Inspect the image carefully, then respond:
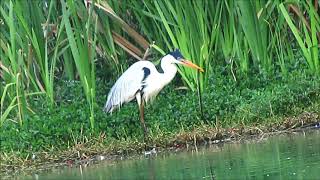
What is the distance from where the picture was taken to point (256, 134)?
895cm

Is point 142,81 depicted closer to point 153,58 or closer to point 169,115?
point 169,115

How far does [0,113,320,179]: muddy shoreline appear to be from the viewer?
343 inches

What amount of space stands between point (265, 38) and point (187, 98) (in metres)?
1.15

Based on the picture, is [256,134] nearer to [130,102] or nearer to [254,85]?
[254,85]

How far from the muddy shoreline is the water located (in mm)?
253

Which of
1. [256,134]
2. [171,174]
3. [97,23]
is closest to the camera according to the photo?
[171,174]

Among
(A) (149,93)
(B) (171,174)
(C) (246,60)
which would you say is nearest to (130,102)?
(A) (149,93)

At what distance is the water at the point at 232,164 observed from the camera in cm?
658

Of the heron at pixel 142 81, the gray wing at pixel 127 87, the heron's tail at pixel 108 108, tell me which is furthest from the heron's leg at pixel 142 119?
the heron's tail at pixel 108 108

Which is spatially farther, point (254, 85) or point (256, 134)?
point (254, 85)

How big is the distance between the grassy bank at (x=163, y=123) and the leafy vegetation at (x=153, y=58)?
1 centimetres

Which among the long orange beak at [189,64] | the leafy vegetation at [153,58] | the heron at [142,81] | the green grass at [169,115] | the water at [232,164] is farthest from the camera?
the heron at [142,81]

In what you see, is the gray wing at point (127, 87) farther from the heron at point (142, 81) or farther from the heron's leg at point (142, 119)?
the heron's leg at point (142, 119)

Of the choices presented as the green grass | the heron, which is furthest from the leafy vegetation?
the heron
